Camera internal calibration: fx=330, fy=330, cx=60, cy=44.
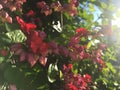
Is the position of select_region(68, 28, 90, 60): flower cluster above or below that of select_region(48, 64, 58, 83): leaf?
above

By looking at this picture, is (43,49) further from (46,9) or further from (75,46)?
(46,9)

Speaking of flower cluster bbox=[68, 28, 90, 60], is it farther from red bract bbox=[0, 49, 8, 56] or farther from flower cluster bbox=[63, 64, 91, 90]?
red bract bbox=[0, 49, 8, 56]

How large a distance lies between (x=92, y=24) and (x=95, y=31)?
0.29 metres

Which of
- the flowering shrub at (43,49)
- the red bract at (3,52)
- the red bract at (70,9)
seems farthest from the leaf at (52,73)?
the red bract at (70,9)

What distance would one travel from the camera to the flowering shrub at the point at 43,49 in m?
1.95

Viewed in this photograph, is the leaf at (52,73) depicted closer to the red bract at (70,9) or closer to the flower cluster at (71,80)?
the flower cluster at (71,80)

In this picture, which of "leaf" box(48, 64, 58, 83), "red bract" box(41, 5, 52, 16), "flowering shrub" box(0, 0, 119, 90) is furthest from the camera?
"red bract" box(41, 5, 52, 16)

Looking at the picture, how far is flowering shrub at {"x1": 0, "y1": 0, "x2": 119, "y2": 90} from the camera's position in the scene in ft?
6.41

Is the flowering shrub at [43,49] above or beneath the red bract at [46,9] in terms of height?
beneath

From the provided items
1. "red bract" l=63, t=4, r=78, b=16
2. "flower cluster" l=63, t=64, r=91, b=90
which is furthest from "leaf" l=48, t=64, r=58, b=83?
"red bract" l=63, t=4, r=78, b=16

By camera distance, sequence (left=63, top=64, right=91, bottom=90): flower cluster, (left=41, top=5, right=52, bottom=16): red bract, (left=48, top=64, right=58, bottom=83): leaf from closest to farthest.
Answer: (left=48, top=64, right=58, bottom=83): leaf → (left=63, top=64, right=91, bottom=90): flower cluster → (left=41, top=5, right=52, bottom=16): red bract

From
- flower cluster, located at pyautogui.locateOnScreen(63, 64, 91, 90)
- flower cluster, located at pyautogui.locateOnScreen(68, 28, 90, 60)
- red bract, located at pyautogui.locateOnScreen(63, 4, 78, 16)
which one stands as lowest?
flower cluster, located at pyautogui.locateOnScreen(63, 64, 91, 90)

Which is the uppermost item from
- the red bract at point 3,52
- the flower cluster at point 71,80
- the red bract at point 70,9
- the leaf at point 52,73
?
the red bract at point 70,9

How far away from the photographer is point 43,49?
1.88 metres
